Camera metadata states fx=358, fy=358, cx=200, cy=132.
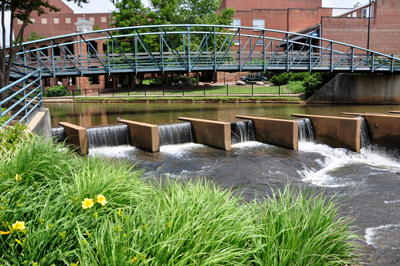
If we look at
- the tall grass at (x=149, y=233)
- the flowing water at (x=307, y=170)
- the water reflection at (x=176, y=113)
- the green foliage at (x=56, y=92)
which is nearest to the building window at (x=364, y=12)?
the water reflection at (x=176, y=113)

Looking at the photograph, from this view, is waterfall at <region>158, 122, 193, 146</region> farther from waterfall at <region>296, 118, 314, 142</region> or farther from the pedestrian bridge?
the pedestrian bridge

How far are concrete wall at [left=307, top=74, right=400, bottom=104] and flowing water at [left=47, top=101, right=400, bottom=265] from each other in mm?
16636

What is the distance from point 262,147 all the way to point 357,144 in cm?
396

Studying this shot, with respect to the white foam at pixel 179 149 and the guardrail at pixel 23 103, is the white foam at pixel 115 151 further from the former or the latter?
the guardrail at pixel 23 103

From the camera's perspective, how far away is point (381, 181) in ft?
36.1

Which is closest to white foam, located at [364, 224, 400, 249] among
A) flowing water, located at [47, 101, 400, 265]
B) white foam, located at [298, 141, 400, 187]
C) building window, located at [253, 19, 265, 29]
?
flowing water, located at [47, 101, 400, 265]

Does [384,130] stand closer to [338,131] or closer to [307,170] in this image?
[338,131]

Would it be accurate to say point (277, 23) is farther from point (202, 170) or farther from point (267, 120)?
point (202, 170)

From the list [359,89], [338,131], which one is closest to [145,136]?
[338,131]

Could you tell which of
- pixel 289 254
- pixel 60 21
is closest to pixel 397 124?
pixel 289 254

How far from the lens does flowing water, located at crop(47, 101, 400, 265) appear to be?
7.37 metres

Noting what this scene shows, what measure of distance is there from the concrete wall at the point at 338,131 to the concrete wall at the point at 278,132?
2.13m

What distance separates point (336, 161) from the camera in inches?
544

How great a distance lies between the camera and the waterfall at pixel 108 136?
1498 cm
